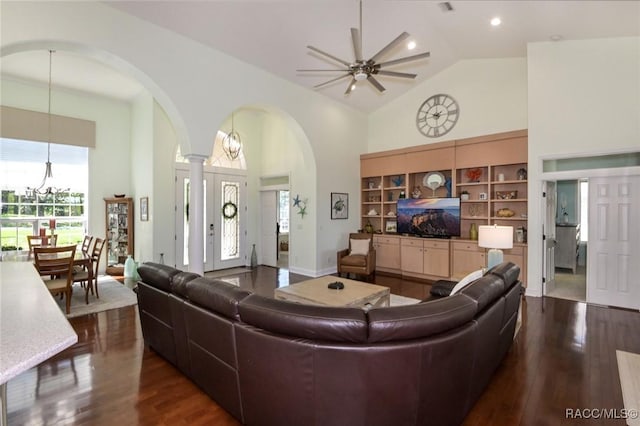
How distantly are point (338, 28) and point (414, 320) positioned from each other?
16.0 ft

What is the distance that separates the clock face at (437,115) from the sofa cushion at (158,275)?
20.2 feet

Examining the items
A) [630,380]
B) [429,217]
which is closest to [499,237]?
[630,380]

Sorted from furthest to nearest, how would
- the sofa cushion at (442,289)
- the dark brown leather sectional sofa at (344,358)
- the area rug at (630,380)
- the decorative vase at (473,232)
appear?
the decorative vase at (473,232), the sofa cushion at (442,289), the area rug at (630,380), the dark brown leather sectional sofa at (344,358)

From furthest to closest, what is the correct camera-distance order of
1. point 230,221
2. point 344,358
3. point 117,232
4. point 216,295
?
1. point 230,221
2. point 117,232
3. point 216,295
4. point 344,358

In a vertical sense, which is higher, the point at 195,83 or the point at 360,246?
the point at 195,83

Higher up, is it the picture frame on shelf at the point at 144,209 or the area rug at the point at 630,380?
the picture frame on shelf at the point at 144,209

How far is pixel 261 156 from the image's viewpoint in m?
8.36

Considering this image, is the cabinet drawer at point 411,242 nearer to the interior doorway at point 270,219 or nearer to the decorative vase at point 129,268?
the interior doorway at point 270,219

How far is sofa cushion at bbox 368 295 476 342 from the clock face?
584 centimetres

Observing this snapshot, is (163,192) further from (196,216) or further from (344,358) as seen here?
(344,358)

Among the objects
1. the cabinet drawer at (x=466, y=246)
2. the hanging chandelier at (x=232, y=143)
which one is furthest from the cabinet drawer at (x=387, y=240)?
the hanging chandelier at (x=232, y=143)

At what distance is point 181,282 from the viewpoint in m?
2.48

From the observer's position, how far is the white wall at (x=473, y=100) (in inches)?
232

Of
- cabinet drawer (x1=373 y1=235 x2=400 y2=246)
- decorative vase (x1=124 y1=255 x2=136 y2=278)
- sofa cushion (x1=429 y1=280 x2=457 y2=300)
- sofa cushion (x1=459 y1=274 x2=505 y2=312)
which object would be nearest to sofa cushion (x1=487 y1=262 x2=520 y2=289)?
sofa cushion (x1=459 y1=274 x2=505 y2=312)
